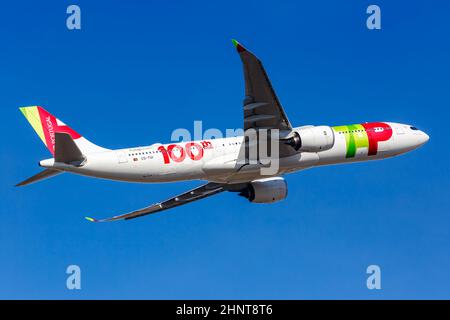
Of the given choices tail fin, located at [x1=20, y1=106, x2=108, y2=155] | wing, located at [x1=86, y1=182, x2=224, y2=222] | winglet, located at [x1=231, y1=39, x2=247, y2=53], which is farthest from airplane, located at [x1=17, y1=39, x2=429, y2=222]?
wing, located at [x1=86, y1=182, x2=224, y2=222]

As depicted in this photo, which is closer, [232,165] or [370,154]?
[232,165]

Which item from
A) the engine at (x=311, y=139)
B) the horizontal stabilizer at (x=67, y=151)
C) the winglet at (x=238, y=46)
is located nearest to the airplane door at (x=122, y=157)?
the horizontal stabilizer at (x=67, y=151)

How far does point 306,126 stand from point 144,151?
10.6 meters

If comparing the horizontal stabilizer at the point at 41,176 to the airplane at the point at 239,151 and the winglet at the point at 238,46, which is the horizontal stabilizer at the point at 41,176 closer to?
the airplane at the point at 239,151

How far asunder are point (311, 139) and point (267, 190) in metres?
7.18

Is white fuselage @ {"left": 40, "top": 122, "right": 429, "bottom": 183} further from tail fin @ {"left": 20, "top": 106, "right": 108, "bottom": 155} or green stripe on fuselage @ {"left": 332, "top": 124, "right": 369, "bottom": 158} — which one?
tail fin @ {"left": 20, "top": 106, "right": 108, "bottom": 155}

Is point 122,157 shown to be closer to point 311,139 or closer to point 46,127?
point 46,127

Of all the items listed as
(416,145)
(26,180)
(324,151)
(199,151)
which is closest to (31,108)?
(26,180)

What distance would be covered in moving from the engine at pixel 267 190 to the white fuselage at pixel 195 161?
8.03 feet

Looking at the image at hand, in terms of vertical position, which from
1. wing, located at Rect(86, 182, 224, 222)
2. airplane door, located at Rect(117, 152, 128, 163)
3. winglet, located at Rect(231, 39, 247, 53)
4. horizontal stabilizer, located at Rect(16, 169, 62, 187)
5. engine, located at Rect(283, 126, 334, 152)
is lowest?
wing, located at Rect(86, 182, 224, 222)

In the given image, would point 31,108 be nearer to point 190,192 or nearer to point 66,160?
point 66,160

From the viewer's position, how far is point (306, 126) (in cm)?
4822

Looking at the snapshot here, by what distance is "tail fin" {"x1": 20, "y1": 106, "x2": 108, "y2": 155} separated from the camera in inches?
1927

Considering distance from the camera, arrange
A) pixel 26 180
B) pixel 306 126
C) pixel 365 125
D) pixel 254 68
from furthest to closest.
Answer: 1. pixel 365 125
2. pixel 306 126
3. pixel 26 180
4. pixel 254 68
